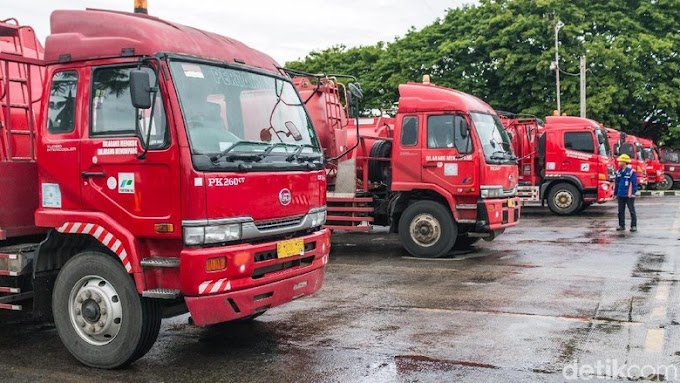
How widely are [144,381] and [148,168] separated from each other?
5.31 feet

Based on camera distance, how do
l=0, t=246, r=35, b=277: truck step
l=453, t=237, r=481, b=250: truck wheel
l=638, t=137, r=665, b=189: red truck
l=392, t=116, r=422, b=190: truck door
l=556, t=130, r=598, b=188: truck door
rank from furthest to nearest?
1. l=638, t=137, r=665, b=189: red truck
2. l=556, t=130, r=598, b=188: truck door
3. l=453, t=237, r=481, b=250: truck wheel
4. l=392, t=116, r=422, b=190: truck door
5. l=0, t=246, r=35, b=277: truck step

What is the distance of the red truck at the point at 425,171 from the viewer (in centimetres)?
1086

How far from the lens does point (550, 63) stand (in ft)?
90.6

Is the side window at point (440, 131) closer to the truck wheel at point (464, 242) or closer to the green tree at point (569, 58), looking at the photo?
the truck wheel at point (464, 242)

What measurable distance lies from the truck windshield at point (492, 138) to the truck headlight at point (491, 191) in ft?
1.49

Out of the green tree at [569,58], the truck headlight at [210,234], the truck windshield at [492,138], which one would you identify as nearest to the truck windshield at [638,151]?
the green tree at [569,58]

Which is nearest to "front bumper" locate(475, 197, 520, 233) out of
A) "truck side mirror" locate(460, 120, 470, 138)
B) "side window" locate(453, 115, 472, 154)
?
"side window" locate(453, 115, 472, 154)

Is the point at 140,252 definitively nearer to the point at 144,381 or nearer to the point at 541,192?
the point at 144,381

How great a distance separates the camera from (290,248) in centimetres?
545

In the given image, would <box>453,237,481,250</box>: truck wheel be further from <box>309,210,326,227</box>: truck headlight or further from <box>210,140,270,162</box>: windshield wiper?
<box>210,140,270,162</box>: windshield wiper

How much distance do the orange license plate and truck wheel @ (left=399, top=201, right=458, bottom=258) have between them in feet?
19.3

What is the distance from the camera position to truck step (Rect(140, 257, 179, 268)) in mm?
4855

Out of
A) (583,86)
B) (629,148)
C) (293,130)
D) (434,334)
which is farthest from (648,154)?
(293,130)

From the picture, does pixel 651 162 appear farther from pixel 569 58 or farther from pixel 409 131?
→ pixel 409 131
